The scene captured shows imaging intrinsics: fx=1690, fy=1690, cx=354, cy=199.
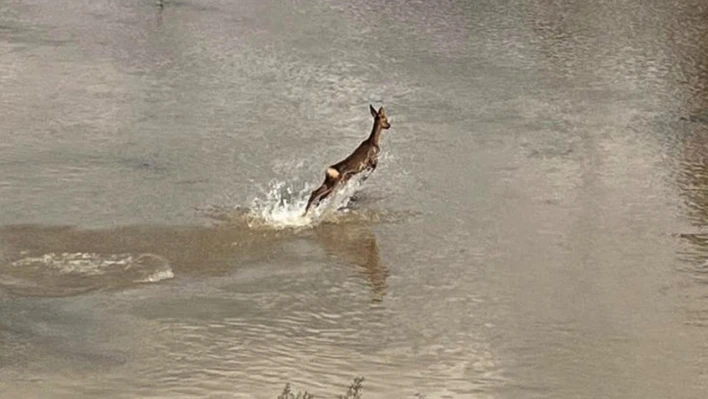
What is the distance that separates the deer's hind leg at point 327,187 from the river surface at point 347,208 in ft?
0.53

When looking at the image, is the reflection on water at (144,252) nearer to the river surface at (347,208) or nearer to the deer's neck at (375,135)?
the river surface at (347,208)

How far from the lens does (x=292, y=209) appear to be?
1195 cm

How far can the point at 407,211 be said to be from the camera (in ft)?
39.3

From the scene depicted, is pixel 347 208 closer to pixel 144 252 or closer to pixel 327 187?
pixel 327 187

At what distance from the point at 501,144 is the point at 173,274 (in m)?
4.08

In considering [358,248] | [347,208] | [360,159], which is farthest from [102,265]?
[360,159]

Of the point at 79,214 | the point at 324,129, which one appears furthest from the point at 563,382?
the point at 324,129

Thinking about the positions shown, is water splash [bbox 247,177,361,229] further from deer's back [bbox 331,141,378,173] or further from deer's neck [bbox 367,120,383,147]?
deer's neck [bbox 367,120,383,147]

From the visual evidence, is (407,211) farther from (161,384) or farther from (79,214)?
(161,384)

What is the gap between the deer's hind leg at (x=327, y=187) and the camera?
38.3ft


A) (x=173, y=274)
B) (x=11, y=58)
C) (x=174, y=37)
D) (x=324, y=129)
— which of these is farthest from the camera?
(x=174, y=37)

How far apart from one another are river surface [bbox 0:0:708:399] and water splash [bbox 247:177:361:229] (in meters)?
0.03

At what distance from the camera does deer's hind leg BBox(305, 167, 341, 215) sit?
1169cm

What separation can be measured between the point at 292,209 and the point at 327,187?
0.39 metres
